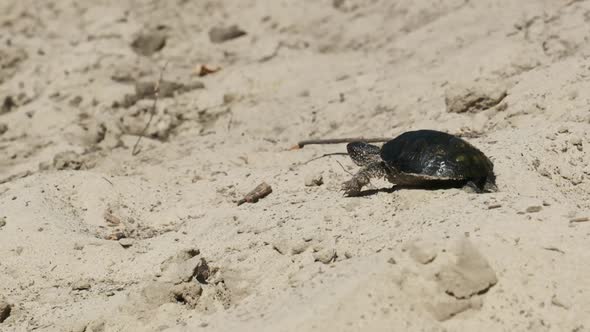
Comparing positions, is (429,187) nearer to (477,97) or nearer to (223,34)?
(477,97)

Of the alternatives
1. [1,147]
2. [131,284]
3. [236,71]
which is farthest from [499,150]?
[1,147]

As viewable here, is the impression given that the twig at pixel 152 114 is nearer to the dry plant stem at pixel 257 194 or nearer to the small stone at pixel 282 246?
the dry plant stem at pixel 257 194

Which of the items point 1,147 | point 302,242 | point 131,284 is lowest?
point 1,147

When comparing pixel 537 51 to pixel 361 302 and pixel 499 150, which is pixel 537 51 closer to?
pixel 499 150

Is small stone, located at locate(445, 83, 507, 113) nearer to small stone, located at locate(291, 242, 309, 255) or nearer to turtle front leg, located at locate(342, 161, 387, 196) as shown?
turtle front leg, located at locate(342, 161, 387, 196)

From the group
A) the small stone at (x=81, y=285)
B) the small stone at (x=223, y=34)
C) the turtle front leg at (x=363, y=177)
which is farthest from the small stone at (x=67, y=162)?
the small stone at (x=223, y=34)

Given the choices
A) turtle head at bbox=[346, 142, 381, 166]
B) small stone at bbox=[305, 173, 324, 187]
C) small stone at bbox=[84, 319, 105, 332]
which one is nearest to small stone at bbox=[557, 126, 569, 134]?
turtle head at bbox=[346, 142, 381, 166]
